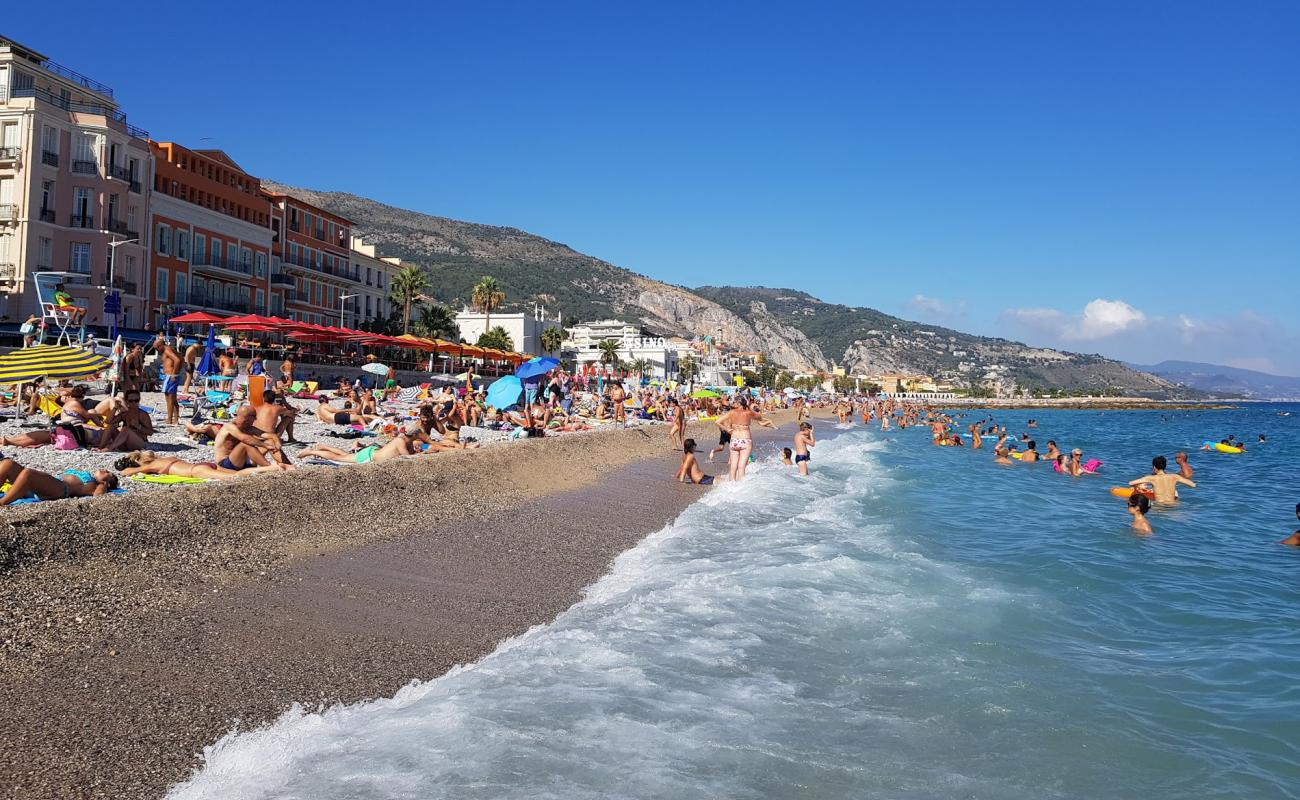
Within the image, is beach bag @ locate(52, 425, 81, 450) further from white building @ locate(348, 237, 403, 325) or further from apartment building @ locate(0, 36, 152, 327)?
white building @ locate(348, 237, 403, 325)

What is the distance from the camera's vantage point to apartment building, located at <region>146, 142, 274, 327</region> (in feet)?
120

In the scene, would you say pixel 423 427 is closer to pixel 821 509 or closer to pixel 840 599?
pixel 821 509

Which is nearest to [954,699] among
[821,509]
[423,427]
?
[821,509]

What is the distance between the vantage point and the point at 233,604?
5.68m

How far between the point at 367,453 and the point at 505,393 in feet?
32.9

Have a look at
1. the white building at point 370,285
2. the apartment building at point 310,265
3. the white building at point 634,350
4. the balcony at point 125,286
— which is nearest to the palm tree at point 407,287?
the white building at point 370,285

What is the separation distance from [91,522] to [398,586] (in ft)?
7.30

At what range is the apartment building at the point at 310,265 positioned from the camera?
46000 mm

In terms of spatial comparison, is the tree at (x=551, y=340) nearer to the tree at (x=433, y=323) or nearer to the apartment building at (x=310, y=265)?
the tree at (x=433, y=323)

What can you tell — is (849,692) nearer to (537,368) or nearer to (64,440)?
(64,440)

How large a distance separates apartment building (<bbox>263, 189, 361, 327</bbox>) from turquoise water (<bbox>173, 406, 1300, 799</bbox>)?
41637 mm

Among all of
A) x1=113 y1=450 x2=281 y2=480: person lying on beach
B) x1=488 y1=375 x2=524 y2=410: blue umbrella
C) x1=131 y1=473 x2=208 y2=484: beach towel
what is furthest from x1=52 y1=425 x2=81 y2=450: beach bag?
x1=488 y1=375 x2=524 y2=410: blue umbrella

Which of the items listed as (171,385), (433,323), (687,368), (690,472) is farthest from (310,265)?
(687,368)

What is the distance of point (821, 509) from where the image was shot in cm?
1318
